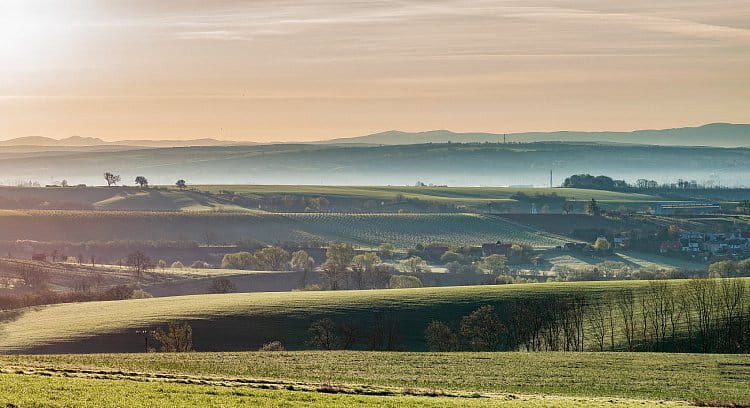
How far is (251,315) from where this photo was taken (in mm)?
88812

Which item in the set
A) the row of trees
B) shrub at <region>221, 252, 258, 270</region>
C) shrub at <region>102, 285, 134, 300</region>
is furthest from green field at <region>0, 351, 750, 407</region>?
shrub at <region>221, 252, 258, 270</region>

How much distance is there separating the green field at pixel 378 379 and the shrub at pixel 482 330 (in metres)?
12.3

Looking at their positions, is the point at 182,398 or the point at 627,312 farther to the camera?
the point at 627,312

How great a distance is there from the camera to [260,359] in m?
59.2

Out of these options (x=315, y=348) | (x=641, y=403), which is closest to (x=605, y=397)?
(x=641, y=403)

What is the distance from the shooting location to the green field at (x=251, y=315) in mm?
80438

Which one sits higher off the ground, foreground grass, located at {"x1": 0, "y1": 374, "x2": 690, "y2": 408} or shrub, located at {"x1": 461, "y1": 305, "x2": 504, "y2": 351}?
foreground grass, located at {"x1": 0, "y1": 374, "x2": 690, "y2": 408}

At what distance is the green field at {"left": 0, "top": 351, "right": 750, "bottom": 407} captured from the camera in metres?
36.2

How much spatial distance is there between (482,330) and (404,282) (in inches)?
2535

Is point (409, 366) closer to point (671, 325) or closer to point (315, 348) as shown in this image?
point (315, 348)

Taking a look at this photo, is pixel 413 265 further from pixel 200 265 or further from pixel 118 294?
pixel 118 294

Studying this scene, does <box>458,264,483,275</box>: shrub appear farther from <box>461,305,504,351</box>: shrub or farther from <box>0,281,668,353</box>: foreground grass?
<box>461,305,504,351</box>: shrub

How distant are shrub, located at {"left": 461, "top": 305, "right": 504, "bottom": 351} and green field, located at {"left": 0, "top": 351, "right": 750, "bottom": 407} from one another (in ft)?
40.4

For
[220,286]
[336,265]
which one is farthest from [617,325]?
[336,265]
